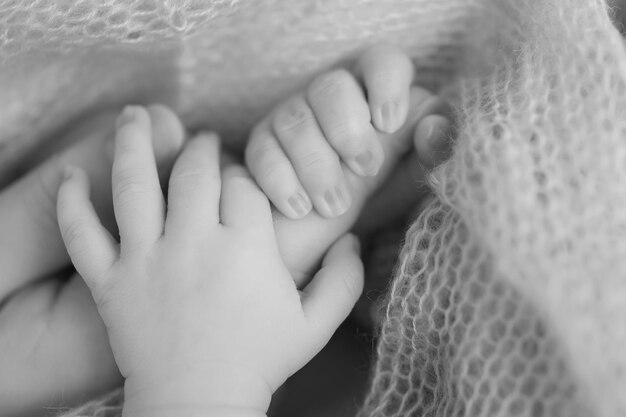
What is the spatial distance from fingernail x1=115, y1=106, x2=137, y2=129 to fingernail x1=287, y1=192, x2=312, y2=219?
0.17 metres

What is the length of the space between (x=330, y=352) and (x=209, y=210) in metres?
0.22

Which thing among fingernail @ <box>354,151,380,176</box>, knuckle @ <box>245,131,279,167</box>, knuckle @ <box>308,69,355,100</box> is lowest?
fingernail @ <box>354,151,380,176</box>

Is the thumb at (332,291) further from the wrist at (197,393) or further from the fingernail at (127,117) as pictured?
the fingernail at (127,117)

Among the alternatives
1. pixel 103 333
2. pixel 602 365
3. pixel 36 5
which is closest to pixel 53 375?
pixel 103 333

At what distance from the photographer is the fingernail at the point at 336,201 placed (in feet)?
1.81

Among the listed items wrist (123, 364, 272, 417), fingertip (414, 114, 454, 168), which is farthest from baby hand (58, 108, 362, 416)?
fingertip (414, 114, 454, 168)

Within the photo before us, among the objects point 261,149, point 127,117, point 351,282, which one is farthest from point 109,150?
point 351,282

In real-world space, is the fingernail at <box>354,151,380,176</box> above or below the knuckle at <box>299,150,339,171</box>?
below

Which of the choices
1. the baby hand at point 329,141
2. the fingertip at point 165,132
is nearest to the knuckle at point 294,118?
the baby hand at point 329,141

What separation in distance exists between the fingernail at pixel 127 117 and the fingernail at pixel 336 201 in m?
0.19

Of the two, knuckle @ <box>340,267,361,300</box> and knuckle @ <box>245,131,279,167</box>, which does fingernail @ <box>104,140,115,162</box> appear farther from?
knuckle @ <box>340,267,361,300</box>

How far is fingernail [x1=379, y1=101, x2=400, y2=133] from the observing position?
1.83ft

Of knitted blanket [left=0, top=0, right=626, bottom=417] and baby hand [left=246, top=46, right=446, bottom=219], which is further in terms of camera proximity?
baby hand [left=246, top=46, right=446, bottom=219]

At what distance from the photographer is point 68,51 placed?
616 millimetres
